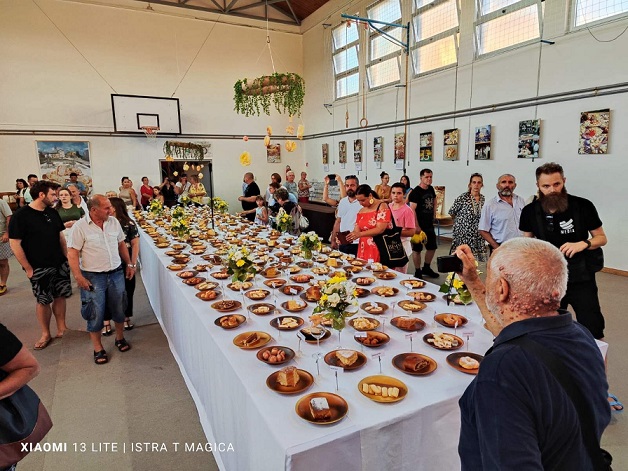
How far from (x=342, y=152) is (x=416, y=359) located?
11.2 m

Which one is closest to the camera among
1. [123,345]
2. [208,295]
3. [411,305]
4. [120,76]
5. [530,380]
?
[530,380]

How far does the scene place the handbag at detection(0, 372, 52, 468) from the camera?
4.39ft

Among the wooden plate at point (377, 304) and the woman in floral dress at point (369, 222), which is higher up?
the woman in floral dress at point (369, 222)

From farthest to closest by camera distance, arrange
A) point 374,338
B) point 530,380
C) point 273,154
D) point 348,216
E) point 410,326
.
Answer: point 273,154
point 348,216
point 410,326
point 374,338
point 530,380

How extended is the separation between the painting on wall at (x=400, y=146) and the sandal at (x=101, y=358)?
331 inches

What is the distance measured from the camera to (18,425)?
1389mm

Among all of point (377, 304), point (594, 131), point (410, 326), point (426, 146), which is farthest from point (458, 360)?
point (426, 146)

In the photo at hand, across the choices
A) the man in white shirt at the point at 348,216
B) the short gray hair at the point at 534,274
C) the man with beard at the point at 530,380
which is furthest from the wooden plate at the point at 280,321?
the man in white shirt at the point at 348,216

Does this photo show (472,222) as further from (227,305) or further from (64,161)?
(64,161)

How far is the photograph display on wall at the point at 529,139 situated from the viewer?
6789mm

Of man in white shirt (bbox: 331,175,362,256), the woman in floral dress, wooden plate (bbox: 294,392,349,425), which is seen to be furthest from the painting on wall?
wooden plate (bbox: 294,392,349,425)

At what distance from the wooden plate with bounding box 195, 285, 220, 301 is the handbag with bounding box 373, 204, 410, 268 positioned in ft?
5.84

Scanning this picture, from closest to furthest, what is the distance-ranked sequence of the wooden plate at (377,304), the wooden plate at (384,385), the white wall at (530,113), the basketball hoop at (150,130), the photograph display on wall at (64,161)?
the wooden plate at (384,385) < the wooden plate at (377,304) < the white wall at (530,113) < the photograph display on wall at (64,161) < the basketball hoop at (150,130)

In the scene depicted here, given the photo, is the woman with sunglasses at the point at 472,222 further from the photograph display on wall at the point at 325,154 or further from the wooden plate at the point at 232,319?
the photograph display on wall at the point at 325,154
